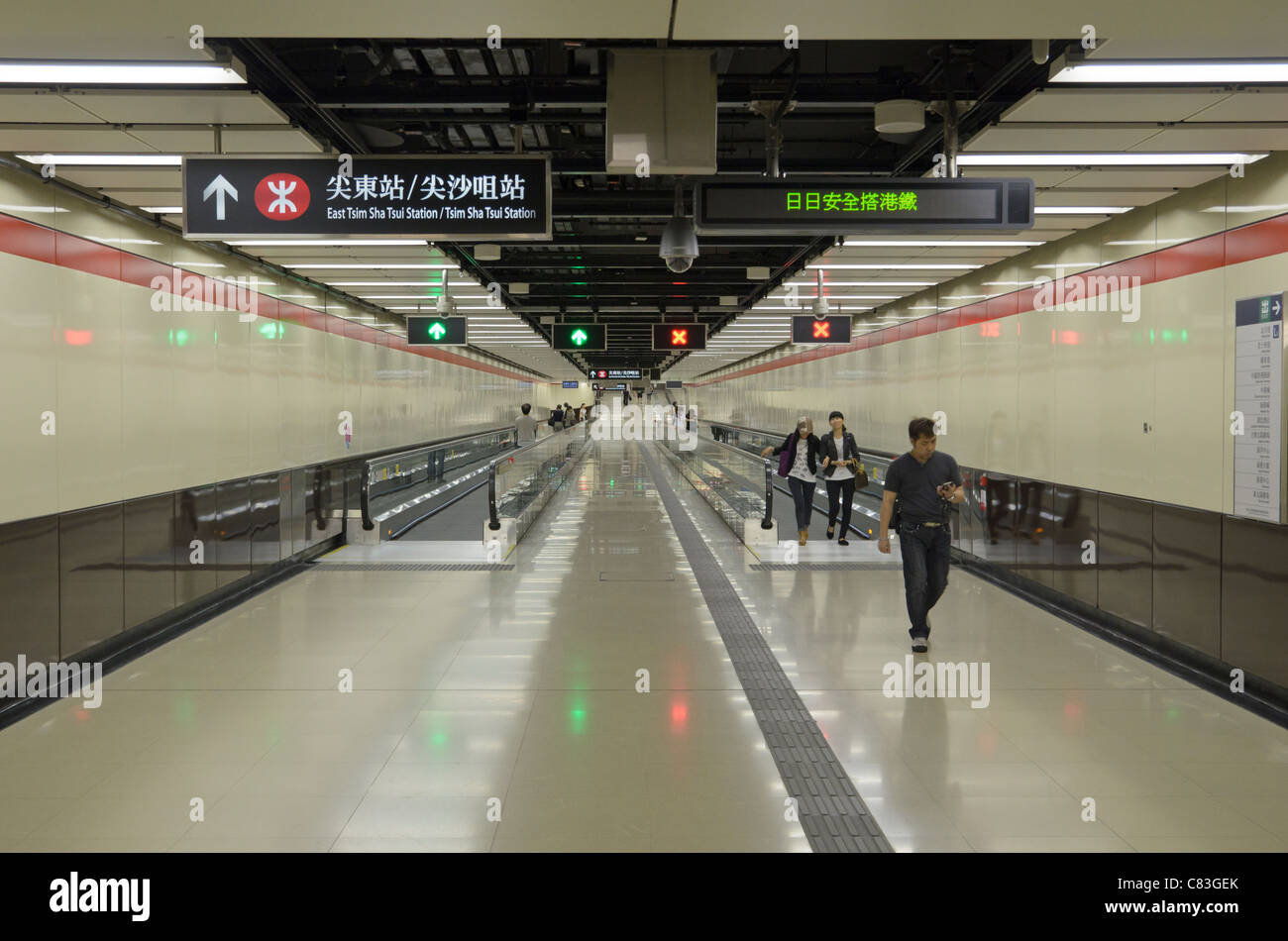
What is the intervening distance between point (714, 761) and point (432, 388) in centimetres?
1750

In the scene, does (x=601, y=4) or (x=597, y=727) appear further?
(x=597, y=727)

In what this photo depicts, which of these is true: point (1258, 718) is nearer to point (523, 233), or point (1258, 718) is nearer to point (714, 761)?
point (714, 761)

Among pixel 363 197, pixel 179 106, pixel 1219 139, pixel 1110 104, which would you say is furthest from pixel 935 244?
pixel 179 106

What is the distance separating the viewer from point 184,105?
15.1ft

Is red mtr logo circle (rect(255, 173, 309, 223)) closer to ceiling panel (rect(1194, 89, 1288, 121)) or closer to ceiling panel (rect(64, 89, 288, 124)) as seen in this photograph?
ceiling panel (rect(64, 89, 288, 124))

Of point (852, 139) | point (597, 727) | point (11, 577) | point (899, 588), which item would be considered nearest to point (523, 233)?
point (597, 727)

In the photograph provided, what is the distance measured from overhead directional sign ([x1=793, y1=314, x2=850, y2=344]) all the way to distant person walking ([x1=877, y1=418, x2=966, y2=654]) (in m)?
8.05

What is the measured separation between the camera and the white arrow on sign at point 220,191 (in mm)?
4637

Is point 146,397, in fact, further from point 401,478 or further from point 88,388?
point 401,478

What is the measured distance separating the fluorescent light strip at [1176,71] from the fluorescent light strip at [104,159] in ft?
17.1

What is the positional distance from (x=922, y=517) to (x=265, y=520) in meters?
6.57

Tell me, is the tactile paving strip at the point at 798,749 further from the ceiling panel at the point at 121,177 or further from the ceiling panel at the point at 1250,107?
the ceiling panel at the point at 121,177

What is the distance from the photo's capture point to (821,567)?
955cm
